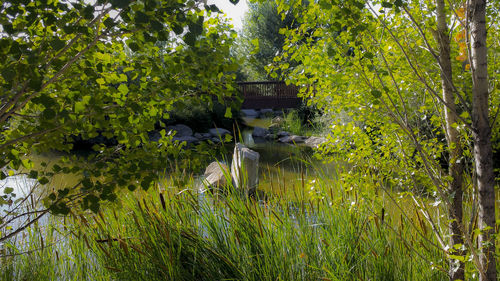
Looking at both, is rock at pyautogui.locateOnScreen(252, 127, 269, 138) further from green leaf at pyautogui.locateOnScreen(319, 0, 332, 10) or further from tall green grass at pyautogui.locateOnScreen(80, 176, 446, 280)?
green leaf at pyautogui.locateOnScreen(319, 0, 332, 10)

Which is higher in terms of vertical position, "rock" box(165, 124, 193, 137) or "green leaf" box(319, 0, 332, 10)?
"green leaf" box(319, 0, 332, 10)

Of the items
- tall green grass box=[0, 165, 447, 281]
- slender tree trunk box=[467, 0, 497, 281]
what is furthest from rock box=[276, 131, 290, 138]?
slender tree trunk box=[467, 0, 497, 281]

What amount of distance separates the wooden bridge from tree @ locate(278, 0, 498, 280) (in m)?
17.1

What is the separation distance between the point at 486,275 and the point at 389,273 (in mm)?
689

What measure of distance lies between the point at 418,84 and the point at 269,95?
61.3 feet

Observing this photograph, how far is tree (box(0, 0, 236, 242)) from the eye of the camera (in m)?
1.56

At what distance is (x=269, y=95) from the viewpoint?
71.9ft

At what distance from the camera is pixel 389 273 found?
2.67 meters

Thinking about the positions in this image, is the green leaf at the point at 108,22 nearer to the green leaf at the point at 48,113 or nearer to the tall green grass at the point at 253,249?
the green leaf at the point at 48,113

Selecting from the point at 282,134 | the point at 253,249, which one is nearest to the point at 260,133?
the point at 282,134

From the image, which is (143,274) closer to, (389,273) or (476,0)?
(389,273)

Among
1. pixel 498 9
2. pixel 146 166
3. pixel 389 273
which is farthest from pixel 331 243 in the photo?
pixel 498 9

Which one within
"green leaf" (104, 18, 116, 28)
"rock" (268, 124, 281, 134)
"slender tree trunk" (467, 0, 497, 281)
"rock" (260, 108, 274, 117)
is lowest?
"rock" (268, 124, 281, 134)

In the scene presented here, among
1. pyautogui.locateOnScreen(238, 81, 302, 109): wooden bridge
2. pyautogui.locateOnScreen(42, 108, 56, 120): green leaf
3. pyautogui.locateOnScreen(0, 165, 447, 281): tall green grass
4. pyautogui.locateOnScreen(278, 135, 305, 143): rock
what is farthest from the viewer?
pyautogui.locateOnScreen(238, 81, 302, 109): wooden bridge
